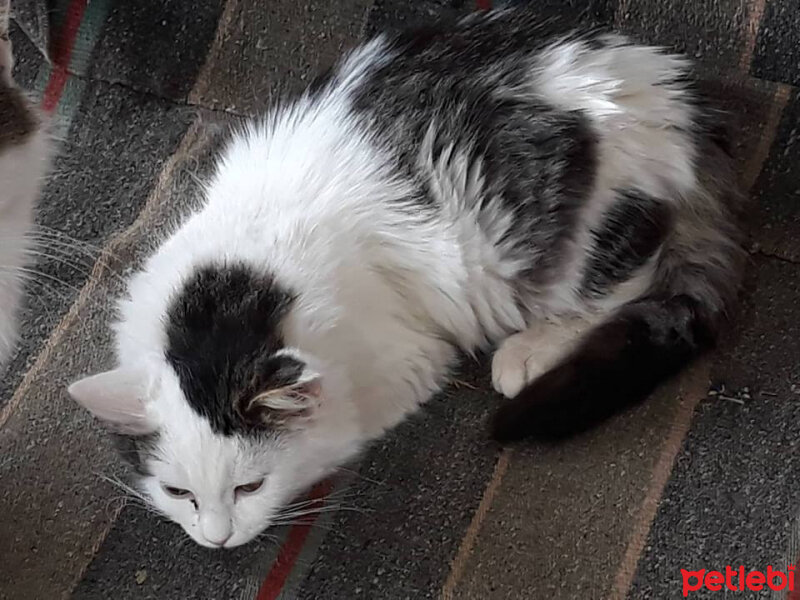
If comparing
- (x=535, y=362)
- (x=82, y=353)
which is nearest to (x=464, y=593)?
(x=535, y=362)

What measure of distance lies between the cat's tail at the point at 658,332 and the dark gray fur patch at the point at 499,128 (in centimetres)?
12

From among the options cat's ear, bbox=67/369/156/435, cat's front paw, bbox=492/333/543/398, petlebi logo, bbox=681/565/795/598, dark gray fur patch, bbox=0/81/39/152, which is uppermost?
dark gray fur patch, bbox=0/81/39/152

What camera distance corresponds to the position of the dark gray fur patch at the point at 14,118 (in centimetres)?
102

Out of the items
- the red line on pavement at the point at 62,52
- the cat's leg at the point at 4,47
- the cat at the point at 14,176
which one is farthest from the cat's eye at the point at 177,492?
the red line on pavement at the point at 62,52

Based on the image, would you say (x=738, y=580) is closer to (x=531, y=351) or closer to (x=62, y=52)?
(x=531, y=351)

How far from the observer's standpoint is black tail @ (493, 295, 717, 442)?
109 cm

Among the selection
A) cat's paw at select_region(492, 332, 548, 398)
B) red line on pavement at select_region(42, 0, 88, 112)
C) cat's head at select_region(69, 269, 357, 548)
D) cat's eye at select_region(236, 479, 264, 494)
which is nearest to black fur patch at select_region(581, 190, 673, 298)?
cat's paw at select_region(492, 332, 548, 398)

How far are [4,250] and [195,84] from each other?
1.66 ft

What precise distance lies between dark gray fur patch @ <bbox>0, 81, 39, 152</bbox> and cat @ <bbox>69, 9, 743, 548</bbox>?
0.22m

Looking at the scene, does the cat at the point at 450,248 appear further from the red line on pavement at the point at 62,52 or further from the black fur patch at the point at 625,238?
the red line on pavement at the point at 62,52

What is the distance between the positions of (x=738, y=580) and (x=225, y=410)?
65 cm

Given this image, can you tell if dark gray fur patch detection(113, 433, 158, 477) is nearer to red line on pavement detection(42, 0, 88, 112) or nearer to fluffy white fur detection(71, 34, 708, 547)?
fluffy white fur detection(71, 34, 708, 547)

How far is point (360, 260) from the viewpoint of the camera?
3.68ft

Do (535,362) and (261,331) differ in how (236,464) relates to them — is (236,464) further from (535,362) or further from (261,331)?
(535,362)
